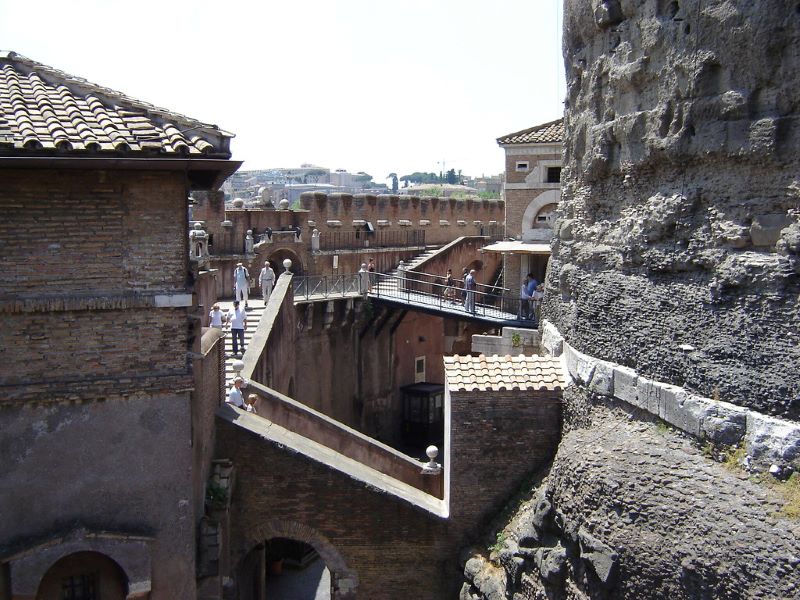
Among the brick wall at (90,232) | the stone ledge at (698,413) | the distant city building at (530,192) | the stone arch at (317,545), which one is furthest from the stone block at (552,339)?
the distant city building at (530,192)

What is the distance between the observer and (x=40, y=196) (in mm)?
7656

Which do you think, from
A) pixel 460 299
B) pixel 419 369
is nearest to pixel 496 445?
pixel 460 299

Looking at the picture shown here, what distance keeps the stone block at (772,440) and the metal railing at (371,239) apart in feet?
69.1

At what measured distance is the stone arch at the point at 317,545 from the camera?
10.5m

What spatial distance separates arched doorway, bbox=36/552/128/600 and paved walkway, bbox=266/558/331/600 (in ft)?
21.2

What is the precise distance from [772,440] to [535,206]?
53.0ft

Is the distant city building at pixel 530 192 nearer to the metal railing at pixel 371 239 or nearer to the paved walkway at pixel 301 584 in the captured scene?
the metal railing at pixel 371 239

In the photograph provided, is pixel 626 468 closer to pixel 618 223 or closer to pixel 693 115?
pixel 618 223

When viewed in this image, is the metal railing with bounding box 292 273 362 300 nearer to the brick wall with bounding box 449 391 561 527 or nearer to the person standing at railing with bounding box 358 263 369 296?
the person standing at railing with bounding box 358 263 369 296

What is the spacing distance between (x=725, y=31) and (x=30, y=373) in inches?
280

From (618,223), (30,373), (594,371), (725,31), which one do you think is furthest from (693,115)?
(30,373)

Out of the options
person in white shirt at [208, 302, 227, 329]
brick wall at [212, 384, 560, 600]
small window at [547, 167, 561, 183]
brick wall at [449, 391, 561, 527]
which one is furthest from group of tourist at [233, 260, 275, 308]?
brick wall at [449, 391, 561, 527]

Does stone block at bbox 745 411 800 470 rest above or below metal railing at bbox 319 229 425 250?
below

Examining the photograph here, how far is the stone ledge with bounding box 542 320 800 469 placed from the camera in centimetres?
711
